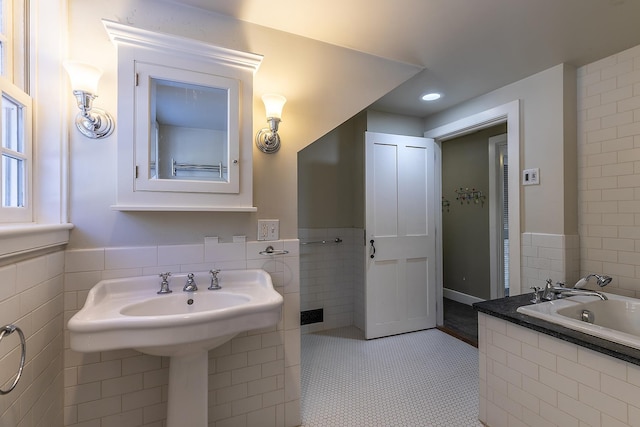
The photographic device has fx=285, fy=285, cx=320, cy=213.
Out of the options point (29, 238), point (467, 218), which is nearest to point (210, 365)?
point (29, 238)

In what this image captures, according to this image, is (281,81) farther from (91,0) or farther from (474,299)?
(474,299)

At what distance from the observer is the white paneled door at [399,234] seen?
271 centimetres

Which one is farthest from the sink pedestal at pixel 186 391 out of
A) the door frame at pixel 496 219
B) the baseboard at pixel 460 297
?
the baseboard at pixel 460 297

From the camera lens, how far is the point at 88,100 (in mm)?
1203

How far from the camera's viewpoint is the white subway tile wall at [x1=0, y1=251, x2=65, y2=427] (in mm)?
884

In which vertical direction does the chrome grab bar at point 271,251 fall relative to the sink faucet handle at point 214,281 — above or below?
above

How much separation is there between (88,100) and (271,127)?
0.80 m

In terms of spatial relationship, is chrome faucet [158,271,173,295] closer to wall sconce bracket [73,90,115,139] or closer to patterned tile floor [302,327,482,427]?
wall sconce bracket [73,90,115,139]

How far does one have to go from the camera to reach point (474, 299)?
3.64 m

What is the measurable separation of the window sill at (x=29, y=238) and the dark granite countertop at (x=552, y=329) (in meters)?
2.08

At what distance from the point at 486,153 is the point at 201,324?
3.70 meters

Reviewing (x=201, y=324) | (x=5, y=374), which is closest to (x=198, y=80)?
(x=201, y=324)

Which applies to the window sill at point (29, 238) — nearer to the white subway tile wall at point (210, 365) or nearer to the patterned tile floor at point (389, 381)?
the white subway tile wall at point (210, 365)

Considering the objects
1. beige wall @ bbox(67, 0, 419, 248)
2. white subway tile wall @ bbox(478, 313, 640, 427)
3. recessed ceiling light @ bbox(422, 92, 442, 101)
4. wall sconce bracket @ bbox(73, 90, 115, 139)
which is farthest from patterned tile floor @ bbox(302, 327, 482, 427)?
recessed ceiling light @ bbox(422, 92, 442, 101)
